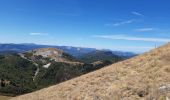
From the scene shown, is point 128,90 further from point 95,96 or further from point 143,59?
point 143,59

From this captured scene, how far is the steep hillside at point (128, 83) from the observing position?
631 inches

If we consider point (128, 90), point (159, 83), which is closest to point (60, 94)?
point (128, 90)

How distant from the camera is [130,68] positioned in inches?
795

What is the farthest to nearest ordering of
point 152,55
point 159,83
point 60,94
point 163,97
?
point 152,55 → point 60,94 → point 159,83 → point 163,97

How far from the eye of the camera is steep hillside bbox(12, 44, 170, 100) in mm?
16031

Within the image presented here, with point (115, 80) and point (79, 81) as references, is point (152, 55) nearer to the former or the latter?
point (115, 80)

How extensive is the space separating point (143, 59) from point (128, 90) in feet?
17.3

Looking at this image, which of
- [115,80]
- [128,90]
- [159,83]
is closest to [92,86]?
[115,80]

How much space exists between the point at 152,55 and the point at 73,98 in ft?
22.4

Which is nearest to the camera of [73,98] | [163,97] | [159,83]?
[163,97]

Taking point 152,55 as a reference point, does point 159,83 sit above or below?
below

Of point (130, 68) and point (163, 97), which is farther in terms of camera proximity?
point (130, 68)

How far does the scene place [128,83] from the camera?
56.8ft

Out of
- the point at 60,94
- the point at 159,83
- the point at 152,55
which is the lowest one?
the point at 60,94
